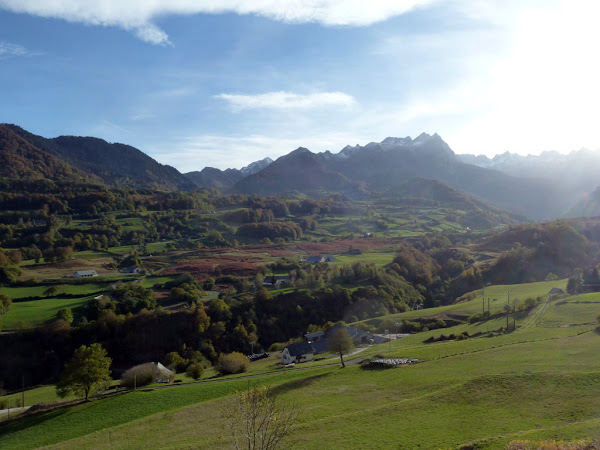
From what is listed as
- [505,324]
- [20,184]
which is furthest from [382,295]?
[20,184]

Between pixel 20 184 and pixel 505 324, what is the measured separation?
209413 millimetres

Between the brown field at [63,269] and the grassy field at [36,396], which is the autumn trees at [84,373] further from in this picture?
the brown field at [63,269]

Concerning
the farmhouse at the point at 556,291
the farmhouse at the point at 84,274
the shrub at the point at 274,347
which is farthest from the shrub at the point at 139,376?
the farmhouse at the point at 556,291

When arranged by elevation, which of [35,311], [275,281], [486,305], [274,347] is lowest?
[274,347]

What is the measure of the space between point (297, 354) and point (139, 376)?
2083 centimetres

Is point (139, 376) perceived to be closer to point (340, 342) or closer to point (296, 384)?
point (296, 384)

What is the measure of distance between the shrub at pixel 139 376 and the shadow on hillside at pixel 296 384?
1900cm

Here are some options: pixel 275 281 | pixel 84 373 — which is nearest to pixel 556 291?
pixel 275 281

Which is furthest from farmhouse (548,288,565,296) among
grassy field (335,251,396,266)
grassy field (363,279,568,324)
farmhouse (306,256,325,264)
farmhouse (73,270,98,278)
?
farmhouse (73,270,98,278)

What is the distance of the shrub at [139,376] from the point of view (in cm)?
4638

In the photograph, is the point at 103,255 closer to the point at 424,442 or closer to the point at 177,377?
the point at 177,377

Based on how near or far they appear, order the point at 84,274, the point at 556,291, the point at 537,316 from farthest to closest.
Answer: the point at 84,274 → the point at 556,291 → the point at 537,316

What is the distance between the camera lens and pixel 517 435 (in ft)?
67.3

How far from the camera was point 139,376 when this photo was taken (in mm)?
47375
